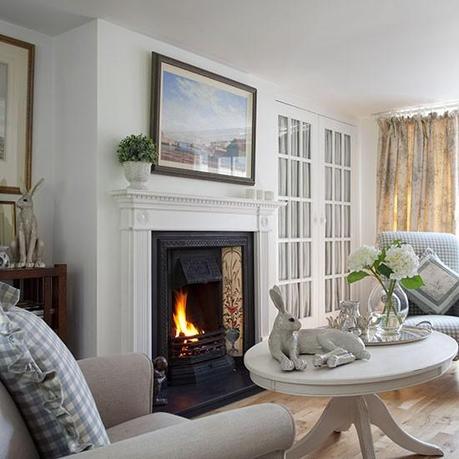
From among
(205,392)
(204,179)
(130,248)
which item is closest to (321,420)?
(205,392)

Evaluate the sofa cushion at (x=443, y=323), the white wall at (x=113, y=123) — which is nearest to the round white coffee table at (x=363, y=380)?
the sofa cushion at (x=443, y=323)

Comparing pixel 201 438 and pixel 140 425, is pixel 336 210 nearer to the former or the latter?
pixel 140 425

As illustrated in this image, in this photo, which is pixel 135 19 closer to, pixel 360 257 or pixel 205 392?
pixel 360 257

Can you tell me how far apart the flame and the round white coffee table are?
49.8 inches

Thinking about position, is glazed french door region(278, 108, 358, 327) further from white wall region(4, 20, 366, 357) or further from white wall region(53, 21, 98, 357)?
white wall region(53, 21, 98, 357)

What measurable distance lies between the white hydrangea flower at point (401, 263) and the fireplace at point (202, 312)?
4.53 feet

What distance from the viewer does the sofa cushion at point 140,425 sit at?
1.57 meters

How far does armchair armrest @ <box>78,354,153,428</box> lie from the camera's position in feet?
5.51

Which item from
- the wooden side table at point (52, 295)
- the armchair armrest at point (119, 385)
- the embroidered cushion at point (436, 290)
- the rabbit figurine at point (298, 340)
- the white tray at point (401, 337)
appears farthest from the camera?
the embroidered cushion at point (436, 290)

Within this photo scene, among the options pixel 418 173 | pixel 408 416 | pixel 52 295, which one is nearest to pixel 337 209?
pixel 418 173

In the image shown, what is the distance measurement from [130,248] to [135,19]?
4.32 ft

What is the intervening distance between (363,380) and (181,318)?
1.95 meters

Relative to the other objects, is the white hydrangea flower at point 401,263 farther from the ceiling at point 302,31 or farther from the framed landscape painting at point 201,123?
the framed landscape painting at point 201,123

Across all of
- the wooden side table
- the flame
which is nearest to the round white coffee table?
the wooden side table
